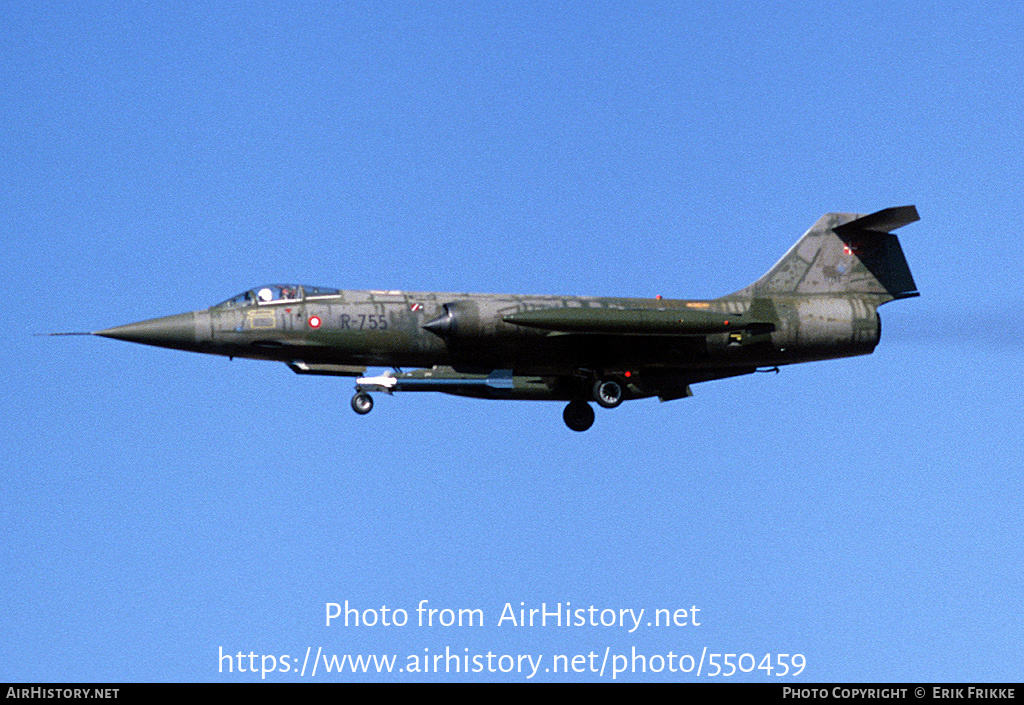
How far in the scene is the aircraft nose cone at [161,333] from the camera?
31.0 meters

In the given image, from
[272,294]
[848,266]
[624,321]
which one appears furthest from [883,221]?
[272,294]

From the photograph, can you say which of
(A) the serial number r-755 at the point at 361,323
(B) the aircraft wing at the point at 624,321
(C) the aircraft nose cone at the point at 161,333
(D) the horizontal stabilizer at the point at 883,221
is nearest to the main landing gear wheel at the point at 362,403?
(A) the serial number r-755 at the point at 361,323

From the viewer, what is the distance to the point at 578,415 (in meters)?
34.3

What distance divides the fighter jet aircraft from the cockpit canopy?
27 mm

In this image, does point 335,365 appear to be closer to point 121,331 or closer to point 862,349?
point 121,331

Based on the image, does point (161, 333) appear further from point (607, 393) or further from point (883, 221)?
point (883, 221)

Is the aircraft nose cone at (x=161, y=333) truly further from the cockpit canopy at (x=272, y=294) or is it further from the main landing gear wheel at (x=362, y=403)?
the main landing gear wheel at (x=362, y=403)

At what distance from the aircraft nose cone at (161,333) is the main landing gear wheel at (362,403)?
15.6ft

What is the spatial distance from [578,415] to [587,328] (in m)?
3.77

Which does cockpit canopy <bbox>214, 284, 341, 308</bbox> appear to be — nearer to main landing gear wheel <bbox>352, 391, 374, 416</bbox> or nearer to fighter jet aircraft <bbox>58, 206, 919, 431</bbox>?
fighter jet aircraft <bbox>58, 206, 919, 431</bbox>

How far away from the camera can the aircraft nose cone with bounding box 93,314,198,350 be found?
1222 inches
